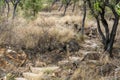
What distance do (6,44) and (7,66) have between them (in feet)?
4.88

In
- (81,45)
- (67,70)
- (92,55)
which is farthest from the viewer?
(81,45)

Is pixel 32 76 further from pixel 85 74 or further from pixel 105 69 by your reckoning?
pixel 105 69

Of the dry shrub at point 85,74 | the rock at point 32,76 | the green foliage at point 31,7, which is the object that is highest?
the green foliage at point 31,7

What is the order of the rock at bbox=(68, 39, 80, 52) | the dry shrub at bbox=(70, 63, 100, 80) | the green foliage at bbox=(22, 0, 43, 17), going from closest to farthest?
the dry shrub at bbox=(70, 63, 100, 80), the rock at bbox=(68, 39, 80, 52), the green foliage at bbox=(22, 0, 43, 17)

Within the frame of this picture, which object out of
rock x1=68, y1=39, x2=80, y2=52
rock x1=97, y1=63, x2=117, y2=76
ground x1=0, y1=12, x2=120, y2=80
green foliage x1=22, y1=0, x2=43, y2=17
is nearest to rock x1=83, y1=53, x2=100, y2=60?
ground x1=0, y1=12, x2=120, y2=80

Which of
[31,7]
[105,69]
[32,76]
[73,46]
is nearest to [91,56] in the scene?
[105,69]

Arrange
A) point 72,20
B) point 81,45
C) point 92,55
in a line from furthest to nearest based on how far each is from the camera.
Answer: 1. point 72,20
2. point 81,45
3. point 92,55

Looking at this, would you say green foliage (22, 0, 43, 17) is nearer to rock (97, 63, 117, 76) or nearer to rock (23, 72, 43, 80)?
rock (23, 72, 43, 80)

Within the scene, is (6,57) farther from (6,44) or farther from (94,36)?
(94,36)

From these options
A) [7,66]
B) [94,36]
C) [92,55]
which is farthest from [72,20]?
[7,66]

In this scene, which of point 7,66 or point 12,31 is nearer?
point 7,66

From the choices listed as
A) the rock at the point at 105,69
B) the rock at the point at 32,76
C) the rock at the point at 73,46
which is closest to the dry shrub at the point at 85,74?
the rock at the point at 105,69

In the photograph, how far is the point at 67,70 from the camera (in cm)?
995

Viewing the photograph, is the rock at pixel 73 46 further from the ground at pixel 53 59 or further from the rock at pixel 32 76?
the rock at pixel 32 76
